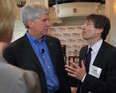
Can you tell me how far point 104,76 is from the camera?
7.95 feet

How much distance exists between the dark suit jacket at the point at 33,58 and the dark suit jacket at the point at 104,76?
20cm

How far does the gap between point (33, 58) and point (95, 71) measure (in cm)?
55

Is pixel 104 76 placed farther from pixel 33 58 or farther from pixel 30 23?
pixel 30 23

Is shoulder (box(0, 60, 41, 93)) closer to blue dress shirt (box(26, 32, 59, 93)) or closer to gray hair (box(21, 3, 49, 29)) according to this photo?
blue dress shirt (box(26, 32, 59, 93))

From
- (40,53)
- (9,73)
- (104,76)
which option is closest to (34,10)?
(40,53)

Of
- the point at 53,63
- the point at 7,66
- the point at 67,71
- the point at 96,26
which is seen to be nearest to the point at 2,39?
the point at 7,66

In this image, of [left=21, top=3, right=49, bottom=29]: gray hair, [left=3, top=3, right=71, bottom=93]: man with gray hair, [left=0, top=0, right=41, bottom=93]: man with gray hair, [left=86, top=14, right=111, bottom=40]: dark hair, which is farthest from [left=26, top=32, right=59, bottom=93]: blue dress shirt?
[left=0, top=0, right=41, bottom=93]: man with gray hair

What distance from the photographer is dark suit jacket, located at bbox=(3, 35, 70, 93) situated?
2.19m

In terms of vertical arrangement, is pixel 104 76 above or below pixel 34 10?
below

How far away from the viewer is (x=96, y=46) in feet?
8.39

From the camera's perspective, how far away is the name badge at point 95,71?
240cm

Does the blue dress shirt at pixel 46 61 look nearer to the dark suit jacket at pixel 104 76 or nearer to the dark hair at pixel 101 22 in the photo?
the dark suit jacket at pixel 104 76

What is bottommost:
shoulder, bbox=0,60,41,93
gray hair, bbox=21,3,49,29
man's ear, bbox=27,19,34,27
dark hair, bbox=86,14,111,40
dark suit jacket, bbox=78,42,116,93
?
dark suit jacket, bbox=78,42,116,93

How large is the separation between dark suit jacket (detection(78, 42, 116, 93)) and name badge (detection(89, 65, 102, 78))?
0.03 metres
